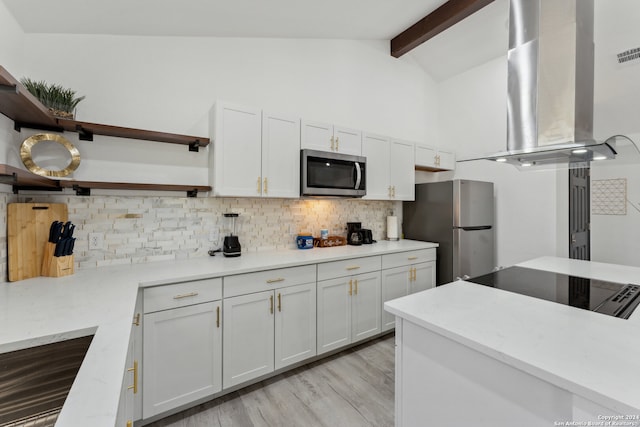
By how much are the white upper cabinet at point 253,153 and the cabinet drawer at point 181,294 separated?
0.72 meters

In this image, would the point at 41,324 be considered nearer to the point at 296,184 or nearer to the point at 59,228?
the point at 59,228

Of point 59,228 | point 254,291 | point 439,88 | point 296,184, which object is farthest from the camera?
point 439,88

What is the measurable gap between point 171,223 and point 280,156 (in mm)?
1066

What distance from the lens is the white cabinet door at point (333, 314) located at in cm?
237

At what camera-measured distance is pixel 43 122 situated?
5.65ft

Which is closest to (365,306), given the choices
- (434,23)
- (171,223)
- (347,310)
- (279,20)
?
(347,310)

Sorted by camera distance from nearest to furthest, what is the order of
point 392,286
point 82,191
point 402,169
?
point 82,191 → point 392,286 → point 402,169

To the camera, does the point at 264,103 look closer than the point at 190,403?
No

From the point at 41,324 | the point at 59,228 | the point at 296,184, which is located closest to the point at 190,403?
the point at 41,324

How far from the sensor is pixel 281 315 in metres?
2.15

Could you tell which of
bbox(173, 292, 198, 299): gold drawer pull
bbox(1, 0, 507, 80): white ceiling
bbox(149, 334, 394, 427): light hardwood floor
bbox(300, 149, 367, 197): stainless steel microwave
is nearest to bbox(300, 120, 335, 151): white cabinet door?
bbox(300, 149, 367, 197): stainless steel microwave

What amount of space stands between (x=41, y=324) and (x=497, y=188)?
14.0ft

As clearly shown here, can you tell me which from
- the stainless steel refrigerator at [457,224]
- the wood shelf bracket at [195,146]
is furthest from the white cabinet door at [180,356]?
the stainless steel refrigerator at [457,224]

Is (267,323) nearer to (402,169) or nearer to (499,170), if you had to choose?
(402,169)
